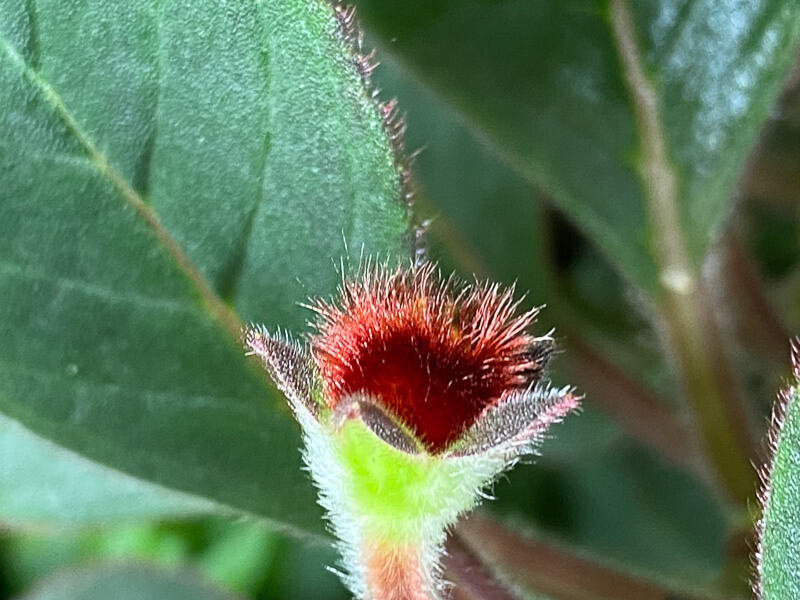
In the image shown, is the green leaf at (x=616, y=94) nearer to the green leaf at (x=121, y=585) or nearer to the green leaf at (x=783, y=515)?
the green leaf at (x=783, y=515)

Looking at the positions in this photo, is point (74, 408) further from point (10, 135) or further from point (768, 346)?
point (768, 346)

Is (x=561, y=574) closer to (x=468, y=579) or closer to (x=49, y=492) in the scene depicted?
(x=468, y=579)

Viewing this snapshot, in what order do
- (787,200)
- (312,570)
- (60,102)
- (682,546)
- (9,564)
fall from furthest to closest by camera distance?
(9,564) → (312,570) → (682,546) → (787,200) → (60,102)

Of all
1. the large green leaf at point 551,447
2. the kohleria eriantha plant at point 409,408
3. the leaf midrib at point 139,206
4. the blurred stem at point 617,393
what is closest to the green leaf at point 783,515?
the kohleria eriantha plant at point 409,408

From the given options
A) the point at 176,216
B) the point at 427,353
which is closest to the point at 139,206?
the point at 176,216

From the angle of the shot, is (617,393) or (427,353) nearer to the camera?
(427,353)

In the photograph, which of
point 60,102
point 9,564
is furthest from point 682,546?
point 9,564
